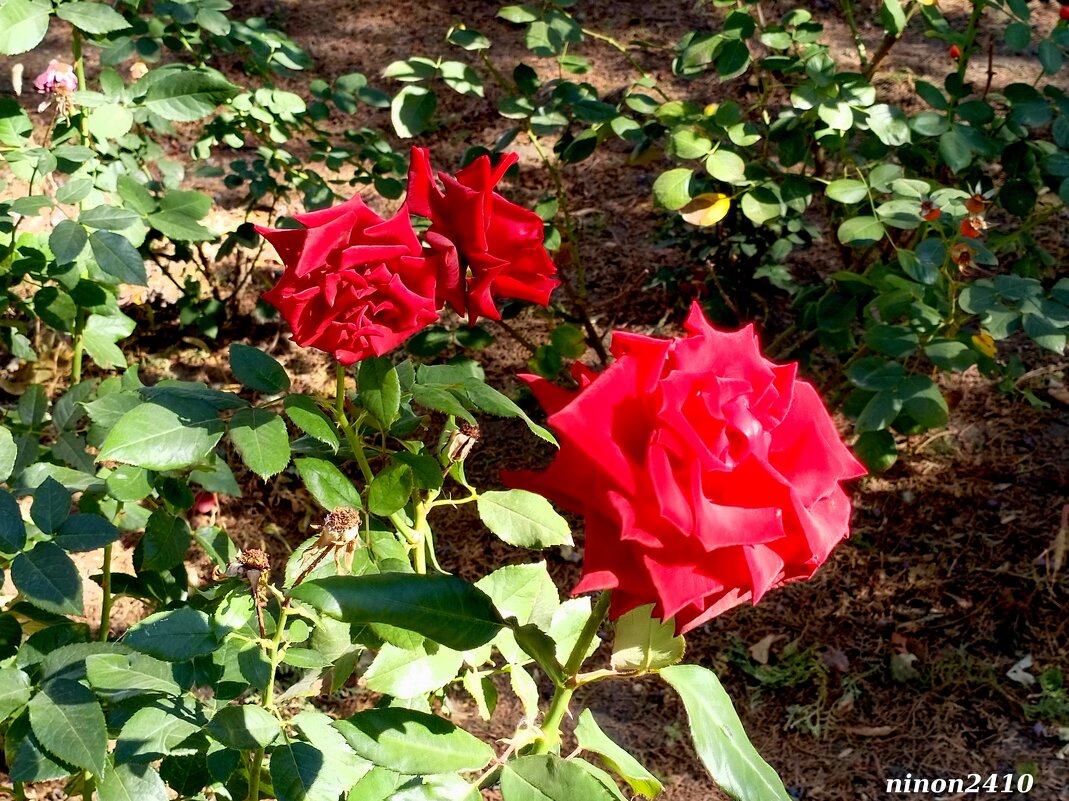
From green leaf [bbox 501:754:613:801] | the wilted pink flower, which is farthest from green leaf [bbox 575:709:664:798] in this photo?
the wilted pink flower

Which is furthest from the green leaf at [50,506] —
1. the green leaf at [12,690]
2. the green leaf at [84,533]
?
the green leaf at [12,690]

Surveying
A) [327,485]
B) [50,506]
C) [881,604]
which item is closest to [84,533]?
[50,506]

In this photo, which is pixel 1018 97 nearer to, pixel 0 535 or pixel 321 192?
pixel 321 192

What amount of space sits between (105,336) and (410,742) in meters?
1.30

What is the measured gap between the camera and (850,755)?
2195 mm

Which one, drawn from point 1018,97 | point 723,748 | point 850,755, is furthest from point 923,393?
point 723,748

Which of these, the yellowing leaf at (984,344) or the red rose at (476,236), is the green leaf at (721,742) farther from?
the yellowing leaf at (984,344)

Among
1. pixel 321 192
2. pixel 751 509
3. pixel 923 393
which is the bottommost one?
pixel 923 393

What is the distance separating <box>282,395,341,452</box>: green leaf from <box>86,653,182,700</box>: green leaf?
33 cm

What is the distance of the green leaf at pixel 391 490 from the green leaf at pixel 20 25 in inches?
36.5

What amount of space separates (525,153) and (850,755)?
2490 millimetres

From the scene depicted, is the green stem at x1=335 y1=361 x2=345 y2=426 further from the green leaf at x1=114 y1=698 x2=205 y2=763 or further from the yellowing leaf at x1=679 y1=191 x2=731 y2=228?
the yellowing leaf at x1=679 y1=191 x2=731 y2=228

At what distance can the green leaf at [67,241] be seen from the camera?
1.52 metres

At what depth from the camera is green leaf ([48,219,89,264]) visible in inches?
59.7
